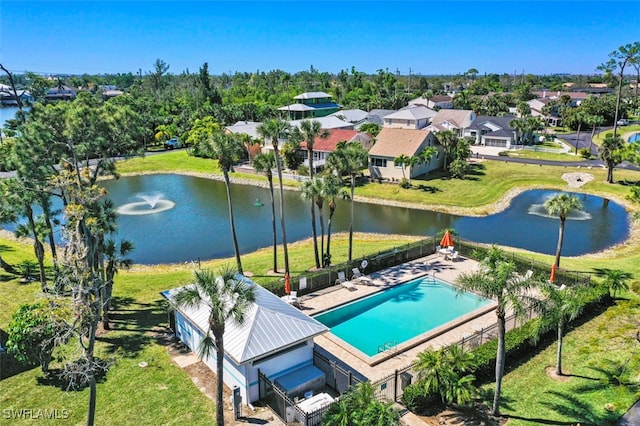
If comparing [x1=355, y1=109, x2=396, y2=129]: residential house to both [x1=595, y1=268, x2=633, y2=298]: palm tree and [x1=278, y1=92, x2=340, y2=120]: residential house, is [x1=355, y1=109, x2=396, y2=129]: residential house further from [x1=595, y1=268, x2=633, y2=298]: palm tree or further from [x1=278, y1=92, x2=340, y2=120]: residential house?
[x1=595, y1=268, x2=633, y2=298]: palm tree

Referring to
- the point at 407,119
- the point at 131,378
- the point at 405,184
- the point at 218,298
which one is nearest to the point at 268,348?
the point at 218,298

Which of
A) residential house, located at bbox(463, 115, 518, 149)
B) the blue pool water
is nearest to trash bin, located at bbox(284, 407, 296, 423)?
the blue pool water

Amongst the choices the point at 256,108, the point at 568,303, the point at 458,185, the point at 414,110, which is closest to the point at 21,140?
the point at 568,303

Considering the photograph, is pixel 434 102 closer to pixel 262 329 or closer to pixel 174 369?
pixel 262 329

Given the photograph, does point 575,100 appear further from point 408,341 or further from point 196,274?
point 196,274

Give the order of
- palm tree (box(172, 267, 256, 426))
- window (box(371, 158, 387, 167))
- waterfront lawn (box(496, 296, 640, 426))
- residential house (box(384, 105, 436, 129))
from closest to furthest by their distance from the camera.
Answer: palm tree (box(172, 267, 256, 426)), waterfront lawn (box(496, 296, 640, 426)), window (box(371, 158, 387, 167)), residential house (box(384, 105, 436, 129))
